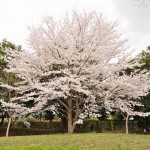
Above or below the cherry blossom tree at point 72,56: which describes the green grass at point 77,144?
below

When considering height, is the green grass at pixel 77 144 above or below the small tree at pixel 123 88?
below

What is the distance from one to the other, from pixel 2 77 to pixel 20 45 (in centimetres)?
419

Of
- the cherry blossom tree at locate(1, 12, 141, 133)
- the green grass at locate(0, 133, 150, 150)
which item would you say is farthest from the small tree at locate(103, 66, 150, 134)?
the green grass at locate(0, 133, 150, 150)

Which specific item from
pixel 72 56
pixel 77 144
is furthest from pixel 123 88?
pixel 77 144

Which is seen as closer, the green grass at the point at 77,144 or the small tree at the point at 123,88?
the green grass at the point at 77,144

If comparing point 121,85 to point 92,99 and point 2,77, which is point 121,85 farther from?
point 2,77

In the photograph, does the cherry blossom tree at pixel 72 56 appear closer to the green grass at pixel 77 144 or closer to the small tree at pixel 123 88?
the small tree at pixel 123 88

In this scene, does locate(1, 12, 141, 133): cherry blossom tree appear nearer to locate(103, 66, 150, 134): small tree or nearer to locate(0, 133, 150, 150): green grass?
locate(103, 66, 150, 134): small tree

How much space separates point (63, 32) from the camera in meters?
21.4

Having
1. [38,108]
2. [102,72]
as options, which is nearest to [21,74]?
[38,108]

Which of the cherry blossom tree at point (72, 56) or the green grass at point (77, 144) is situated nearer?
the green grass at point (77, 144)

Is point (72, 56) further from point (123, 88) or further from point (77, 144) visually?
point (77, 144)

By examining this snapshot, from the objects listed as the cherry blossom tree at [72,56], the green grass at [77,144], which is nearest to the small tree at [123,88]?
the cherry blossom tree at [72,56]

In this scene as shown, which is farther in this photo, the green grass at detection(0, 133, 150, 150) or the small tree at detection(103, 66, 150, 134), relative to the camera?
the small tree at detection(103, 66, 150, 134)
